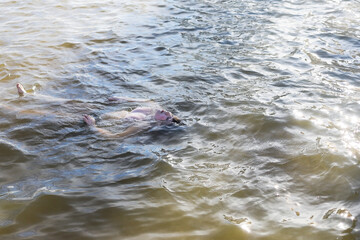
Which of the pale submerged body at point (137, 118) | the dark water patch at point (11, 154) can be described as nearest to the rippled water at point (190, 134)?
the dark water patch at point (11, 154)

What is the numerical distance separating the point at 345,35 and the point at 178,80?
169 inches

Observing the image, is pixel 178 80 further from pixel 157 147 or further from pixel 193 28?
pixel 193 28

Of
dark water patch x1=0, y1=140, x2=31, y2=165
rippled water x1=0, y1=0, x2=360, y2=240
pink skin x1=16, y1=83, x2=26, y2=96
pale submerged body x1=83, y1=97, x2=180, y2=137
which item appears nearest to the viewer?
rippled water x1=0, y1=0, x2=360, y2=240

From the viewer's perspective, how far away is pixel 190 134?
4.95m

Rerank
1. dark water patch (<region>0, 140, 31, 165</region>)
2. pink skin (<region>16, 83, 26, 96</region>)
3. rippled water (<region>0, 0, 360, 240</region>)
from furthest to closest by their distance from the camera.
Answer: pink skin (<region>16, 83, 26, 96</region>) < dark water patch (<region>0, 140, 31, 165</region>) < rippled water (<region>0, 0, 360, 240</region>)

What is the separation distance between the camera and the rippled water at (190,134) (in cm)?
338

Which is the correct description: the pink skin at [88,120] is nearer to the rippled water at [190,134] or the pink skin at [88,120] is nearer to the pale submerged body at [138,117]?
the pale submerged body at [138,117]

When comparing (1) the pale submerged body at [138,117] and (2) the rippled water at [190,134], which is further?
(1) the pale submerged body at [138,117]

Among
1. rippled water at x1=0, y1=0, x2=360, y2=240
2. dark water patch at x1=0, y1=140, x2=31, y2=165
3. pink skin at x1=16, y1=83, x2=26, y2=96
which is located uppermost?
pink skin at x1=16, y1=83, x2=26, y2=96

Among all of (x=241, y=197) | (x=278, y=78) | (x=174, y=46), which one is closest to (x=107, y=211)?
(x=241, y=197)

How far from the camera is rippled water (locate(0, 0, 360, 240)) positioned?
3385mm

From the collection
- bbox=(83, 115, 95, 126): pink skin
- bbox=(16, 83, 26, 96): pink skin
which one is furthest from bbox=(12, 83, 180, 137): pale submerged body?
bbox=(16, 83, 26, 96): pink skin

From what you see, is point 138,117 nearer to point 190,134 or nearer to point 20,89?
point 190,134

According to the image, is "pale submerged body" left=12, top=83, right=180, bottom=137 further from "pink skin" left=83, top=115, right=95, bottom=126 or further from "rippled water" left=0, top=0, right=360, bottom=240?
"rippled water" left=0, top=0, right=360, bottom=240
